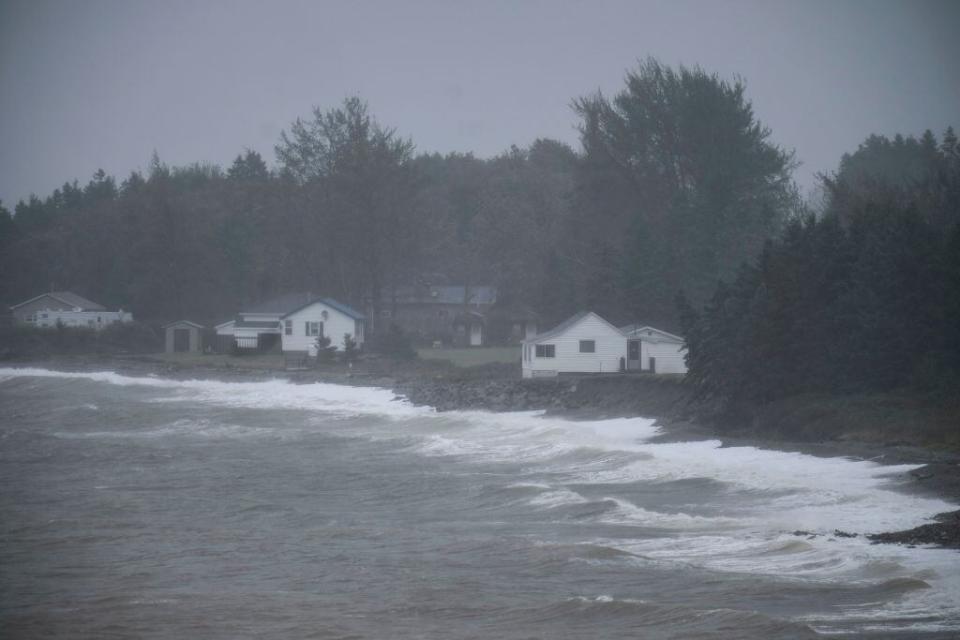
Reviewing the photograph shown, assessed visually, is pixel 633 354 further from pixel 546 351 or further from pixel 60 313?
pixel 60 313

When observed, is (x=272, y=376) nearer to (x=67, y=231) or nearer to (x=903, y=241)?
(x=903, y=241)

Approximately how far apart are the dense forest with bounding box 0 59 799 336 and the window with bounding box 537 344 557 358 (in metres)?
7.43

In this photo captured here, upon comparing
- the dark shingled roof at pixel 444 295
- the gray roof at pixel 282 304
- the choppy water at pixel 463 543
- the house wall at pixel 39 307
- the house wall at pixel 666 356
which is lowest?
the choppy water at pixel 463 543

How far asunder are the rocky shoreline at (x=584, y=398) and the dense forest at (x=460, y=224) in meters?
11.1

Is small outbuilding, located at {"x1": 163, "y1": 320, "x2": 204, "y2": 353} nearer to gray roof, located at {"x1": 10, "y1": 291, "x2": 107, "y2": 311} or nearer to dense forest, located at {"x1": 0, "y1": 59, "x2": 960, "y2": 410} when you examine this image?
dense forest, located at {"x1": 0, "y1": 59, "x2": 960, "y2": 410}

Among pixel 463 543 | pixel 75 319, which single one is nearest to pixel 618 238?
pixel 75 319

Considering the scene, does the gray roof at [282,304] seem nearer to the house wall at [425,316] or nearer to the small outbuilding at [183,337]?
the small outbuilding at [183,337]

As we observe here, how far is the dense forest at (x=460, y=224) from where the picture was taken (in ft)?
194

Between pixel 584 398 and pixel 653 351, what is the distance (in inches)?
256

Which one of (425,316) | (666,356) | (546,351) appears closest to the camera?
(666,356)

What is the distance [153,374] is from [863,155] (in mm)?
67113

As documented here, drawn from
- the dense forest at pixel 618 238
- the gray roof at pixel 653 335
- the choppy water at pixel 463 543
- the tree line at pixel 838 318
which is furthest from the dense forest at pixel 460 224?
the choppy water at pixel 463 543

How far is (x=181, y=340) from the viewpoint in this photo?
74.4 meters

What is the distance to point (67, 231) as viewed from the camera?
104 meters
